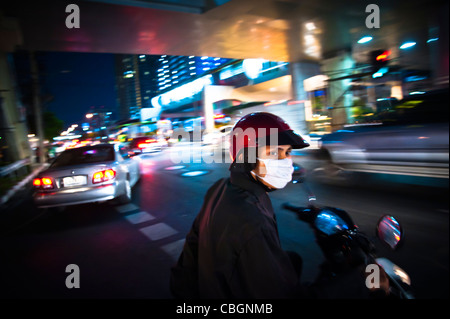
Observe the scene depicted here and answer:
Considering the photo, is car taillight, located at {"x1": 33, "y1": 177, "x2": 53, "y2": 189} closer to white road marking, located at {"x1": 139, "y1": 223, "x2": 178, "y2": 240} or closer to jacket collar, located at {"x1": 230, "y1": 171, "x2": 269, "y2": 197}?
white road marking, located at {"x1": 139, "y1": 223, "x2": 178, "y2": 240}

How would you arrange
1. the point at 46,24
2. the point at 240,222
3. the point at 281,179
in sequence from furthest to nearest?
the point at 46,24 < the point at 281,179 < the point at 240,222

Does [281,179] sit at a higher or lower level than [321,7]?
lower

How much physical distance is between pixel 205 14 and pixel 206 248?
11.6 meters

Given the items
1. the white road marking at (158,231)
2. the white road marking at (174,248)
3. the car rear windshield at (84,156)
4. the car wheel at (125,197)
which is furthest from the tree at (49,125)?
the white road marking at (174,248)

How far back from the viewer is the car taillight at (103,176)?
595 centimetres

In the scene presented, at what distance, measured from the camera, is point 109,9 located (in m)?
9.88

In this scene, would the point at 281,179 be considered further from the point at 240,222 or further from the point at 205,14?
the point at 205,14

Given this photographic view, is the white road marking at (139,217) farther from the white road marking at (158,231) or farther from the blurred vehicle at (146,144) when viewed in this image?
the blurred vehicle at (146,144)

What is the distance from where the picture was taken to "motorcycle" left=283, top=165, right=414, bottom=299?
156cm

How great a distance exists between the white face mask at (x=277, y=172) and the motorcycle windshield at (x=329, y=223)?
1.32 feet

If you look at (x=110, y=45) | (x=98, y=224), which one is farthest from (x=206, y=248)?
(x=110, y=45)

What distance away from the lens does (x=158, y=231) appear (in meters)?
4.66

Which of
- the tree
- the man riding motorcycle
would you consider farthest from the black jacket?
the tree

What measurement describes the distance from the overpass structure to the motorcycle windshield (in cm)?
688
